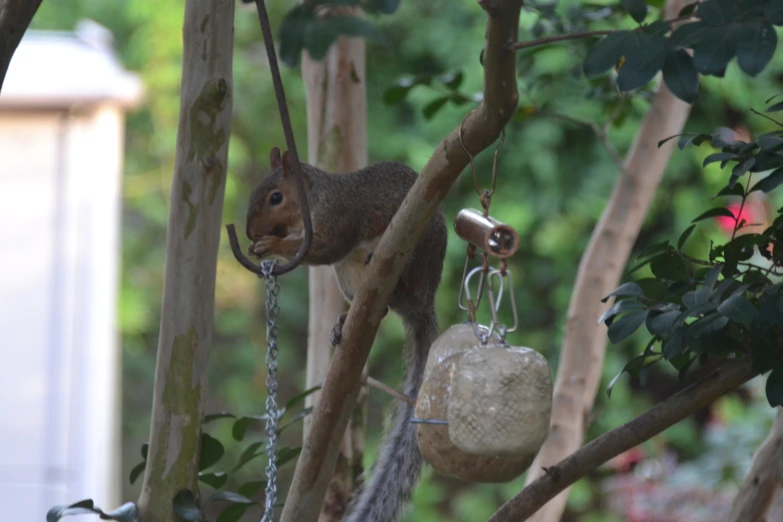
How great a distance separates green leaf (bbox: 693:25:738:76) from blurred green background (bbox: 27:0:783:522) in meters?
1.44

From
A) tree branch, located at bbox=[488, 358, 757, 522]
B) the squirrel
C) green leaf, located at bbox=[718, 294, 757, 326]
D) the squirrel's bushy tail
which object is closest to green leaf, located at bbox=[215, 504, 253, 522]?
the squirrel's bushy tail

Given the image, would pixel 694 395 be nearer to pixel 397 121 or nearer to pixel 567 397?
pixel 567 397

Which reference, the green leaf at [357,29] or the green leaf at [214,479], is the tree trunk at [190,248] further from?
the green leaf at [357,29]

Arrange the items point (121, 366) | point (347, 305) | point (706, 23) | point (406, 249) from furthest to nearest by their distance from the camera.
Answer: point (121, 366) < point (347, 305) < point (406, 249) < point (706, 23)

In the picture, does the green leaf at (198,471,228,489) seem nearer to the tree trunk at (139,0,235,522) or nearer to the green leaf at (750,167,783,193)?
the tree trunk at (139,0,235,522)

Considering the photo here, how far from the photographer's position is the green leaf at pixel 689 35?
27.4 inches

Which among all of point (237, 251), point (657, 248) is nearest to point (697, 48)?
point (657, 248)

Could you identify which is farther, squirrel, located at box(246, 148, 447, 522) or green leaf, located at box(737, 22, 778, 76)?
squirrel, located at box(246, 148, 447, 522)

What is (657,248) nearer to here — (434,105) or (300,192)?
(300,192)

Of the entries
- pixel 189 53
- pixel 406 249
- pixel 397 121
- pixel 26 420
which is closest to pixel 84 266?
pixel 26 420

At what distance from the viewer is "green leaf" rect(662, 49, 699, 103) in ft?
2.31

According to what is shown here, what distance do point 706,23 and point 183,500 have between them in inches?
24.2

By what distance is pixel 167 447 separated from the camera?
36.9 inches

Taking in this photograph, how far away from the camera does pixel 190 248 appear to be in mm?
941
